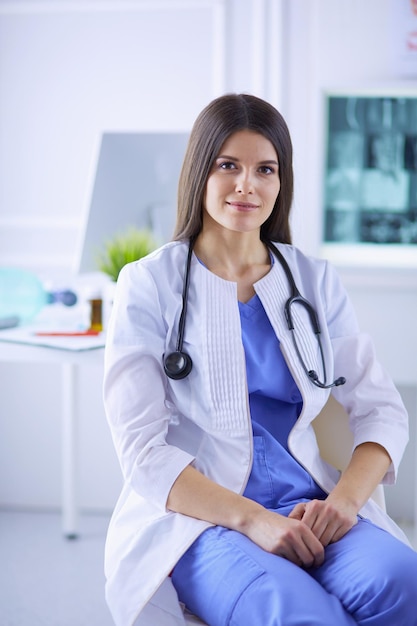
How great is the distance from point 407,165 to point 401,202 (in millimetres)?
113

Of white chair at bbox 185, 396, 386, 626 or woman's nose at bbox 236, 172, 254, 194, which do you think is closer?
woman's nose at bbox 236, 172, 254, 194

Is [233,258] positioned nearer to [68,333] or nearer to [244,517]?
[244,517]

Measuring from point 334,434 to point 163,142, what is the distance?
3.63ft

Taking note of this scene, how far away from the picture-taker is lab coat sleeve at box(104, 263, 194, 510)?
1.32 meters

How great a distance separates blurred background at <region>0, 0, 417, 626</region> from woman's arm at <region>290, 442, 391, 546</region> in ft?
3.28

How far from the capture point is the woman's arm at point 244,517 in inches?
48.0

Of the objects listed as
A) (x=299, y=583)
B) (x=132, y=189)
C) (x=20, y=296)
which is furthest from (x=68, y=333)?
(x=299, y=583)

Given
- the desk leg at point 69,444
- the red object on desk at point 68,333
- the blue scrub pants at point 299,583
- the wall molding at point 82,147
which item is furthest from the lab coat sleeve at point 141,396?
the desk leg at point 69,444

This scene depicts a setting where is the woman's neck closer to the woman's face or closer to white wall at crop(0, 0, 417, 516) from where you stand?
the woman's face

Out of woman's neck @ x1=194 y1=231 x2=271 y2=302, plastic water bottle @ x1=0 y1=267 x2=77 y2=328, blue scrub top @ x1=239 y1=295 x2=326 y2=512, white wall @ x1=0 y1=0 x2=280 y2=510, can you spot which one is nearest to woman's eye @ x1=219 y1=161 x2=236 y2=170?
woman's neck @ x1=194 y1=231 x2=271 y2=302

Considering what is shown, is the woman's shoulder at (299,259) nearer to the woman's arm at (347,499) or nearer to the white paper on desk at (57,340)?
the woman's arm at (347,499)

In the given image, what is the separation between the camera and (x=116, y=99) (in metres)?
2.49

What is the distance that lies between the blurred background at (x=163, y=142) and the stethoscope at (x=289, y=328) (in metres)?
0.76

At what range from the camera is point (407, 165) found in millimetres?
2438
